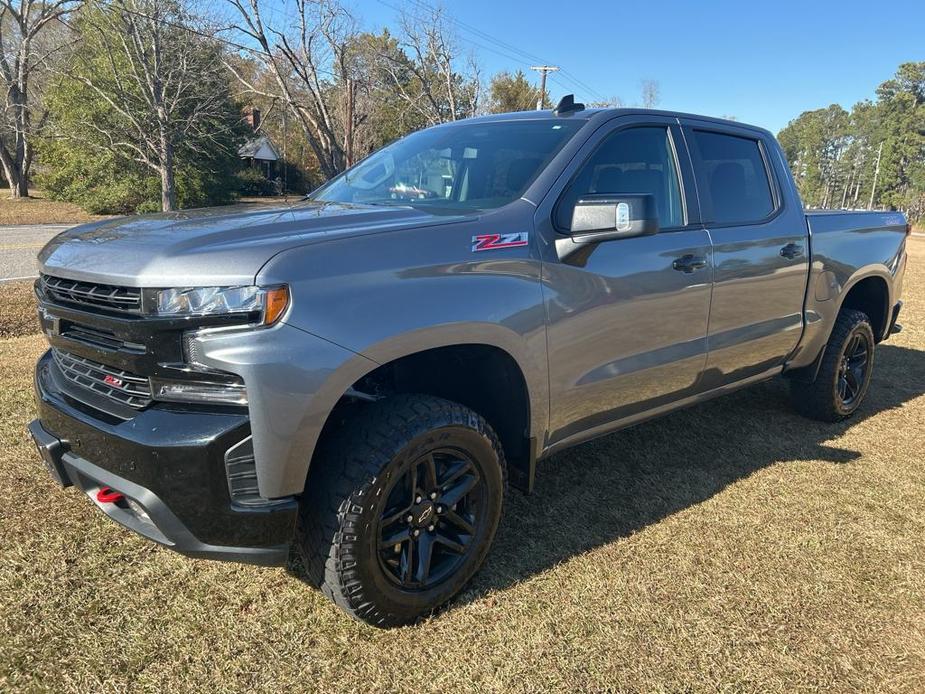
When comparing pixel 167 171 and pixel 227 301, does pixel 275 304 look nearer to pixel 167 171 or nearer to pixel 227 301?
pixel 227 301

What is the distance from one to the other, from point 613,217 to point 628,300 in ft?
1.70

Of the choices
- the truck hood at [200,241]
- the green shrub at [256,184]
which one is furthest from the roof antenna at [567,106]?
the green shrub at [256,184]

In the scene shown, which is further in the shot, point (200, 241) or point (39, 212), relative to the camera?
point (39, 212)

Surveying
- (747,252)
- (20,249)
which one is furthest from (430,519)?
(20,249)

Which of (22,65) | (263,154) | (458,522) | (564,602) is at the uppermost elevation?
(22,65)

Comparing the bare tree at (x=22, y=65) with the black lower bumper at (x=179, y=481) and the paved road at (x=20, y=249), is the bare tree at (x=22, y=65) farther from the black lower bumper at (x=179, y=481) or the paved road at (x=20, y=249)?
the black lower bumper at (x=179, y=481)

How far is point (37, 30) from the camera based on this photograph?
3145 cm

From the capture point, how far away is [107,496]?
222 cm

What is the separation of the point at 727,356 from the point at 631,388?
0.85 meters

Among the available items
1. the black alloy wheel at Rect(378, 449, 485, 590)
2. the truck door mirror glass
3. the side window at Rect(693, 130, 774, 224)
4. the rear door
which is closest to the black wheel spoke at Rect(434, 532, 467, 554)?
the black alloy wheel at Rect(378, 449, 485, 590)

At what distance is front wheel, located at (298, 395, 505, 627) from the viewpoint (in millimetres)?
2184

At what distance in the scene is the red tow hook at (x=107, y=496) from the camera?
219 centimetres

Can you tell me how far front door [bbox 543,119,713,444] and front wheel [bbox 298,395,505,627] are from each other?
1.58 ft

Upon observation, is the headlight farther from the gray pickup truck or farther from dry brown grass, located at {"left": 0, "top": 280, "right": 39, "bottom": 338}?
dry brown grass, located at {"left": 0, "top": 280, "right": 39, "bottom": 338}
